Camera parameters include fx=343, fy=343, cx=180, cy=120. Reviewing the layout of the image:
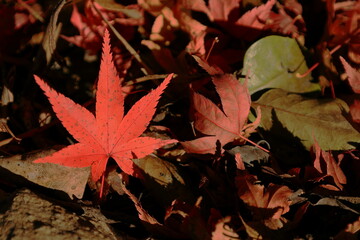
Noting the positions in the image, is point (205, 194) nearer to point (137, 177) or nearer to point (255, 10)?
point (137, 177)

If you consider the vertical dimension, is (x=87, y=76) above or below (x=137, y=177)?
above

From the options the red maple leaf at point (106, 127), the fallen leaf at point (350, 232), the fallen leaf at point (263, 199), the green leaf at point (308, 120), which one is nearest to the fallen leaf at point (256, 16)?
the green leaf at point (308, 120)

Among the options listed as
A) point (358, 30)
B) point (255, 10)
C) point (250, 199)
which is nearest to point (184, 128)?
point (250, 199)

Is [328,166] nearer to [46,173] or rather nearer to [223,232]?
[223,232]

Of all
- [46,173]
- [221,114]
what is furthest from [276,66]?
[46,173]

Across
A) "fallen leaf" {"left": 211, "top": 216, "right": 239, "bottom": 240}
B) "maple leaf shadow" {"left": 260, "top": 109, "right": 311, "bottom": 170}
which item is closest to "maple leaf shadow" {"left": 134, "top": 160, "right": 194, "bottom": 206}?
"fallen leaf" {"left": 211, "top": 216, "right": 239, "bottom": 240}

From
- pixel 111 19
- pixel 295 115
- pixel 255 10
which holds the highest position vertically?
pixel 111 19

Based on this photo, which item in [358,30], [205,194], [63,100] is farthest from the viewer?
[358,30]
